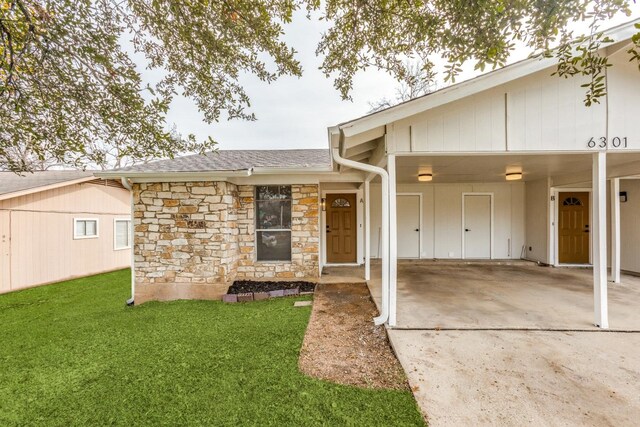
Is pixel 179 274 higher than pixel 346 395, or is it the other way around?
pixel 179 274

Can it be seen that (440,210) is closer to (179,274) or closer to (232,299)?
(232,299)

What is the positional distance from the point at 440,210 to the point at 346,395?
7.51 meters

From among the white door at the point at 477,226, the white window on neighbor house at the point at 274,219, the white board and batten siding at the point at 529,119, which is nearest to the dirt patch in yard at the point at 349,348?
the white window on neighbor house at the point at 274,219

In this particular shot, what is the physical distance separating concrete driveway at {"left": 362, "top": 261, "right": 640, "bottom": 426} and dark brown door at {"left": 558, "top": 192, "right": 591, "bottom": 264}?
2755 millimetres

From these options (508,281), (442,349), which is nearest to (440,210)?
(508,281)

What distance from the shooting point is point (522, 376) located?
109 inches

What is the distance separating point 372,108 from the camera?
15.9 m

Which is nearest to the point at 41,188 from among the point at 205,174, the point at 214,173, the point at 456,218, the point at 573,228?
the point at 205,174

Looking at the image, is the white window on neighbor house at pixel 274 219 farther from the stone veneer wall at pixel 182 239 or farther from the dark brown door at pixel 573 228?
the dark brown door at pixel 573 228

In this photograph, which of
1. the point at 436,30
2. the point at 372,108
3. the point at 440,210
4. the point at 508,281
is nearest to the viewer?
the point at 436,30

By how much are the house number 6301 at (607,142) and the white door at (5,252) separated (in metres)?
11.8

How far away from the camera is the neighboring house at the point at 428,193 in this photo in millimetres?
3730

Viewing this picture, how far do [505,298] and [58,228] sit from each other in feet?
37.1

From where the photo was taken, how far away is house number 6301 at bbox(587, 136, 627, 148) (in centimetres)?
371
